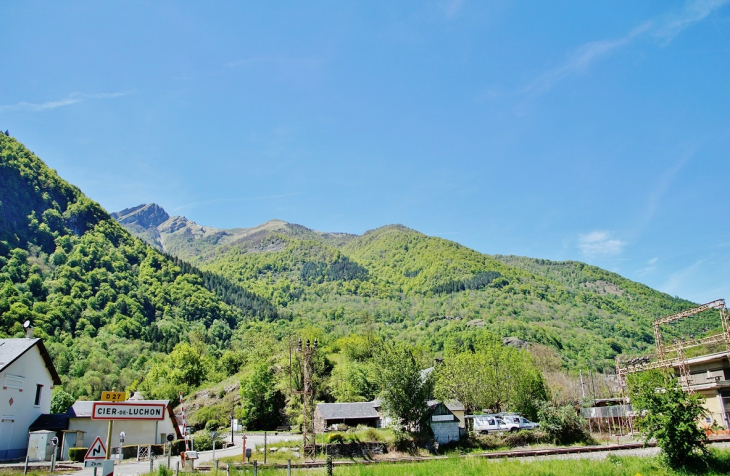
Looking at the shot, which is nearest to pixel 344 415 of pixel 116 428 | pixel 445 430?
pixel 445 430

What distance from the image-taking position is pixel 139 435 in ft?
119

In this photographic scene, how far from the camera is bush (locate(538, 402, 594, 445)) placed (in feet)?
127

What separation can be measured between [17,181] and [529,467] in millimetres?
167617

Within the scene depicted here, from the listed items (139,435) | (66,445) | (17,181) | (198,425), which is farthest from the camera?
(17,181)

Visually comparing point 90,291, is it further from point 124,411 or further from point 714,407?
point 714,407

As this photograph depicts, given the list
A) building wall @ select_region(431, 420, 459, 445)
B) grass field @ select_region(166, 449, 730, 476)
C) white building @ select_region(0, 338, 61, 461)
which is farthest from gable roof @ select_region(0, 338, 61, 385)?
building wall @ select_region(431, 420, 459, 445)

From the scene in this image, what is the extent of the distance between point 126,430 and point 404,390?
22.7 m

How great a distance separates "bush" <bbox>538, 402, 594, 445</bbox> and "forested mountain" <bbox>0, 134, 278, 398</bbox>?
67.8m

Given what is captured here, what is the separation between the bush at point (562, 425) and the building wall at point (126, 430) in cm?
3239

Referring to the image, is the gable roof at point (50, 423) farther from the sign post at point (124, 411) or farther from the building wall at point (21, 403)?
the sign post at point (124, 411)

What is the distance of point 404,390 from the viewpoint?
3981 cm

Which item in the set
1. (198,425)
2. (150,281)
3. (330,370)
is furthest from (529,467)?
(150,281)

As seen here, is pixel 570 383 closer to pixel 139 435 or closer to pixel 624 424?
pixel 624 424

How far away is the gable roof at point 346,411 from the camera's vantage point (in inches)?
1937
